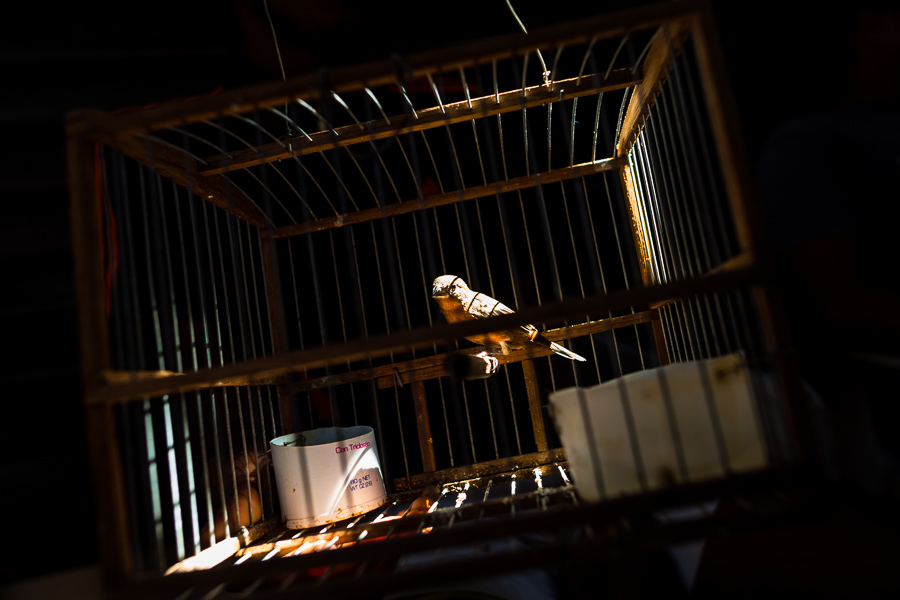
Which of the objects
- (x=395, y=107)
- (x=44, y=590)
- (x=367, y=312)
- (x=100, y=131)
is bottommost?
(x=44, y=590)

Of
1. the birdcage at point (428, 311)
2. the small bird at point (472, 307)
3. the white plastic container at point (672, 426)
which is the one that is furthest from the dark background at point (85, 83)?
the white plastic container at point (672, 426)

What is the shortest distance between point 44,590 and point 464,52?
2.23 meters

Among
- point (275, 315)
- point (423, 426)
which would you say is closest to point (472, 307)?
point (423, 426)

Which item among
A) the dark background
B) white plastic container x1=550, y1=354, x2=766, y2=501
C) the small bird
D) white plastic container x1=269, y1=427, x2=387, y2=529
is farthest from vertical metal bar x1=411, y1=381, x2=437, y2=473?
the dark background

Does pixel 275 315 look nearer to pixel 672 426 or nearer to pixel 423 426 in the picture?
pixel 423 426

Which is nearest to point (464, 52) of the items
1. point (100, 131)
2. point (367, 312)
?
point (100, 131)

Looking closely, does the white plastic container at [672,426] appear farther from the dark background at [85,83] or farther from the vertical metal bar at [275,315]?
→ the vertical metal bar at [275,315]

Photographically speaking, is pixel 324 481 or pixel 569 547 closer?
pixel 569 547

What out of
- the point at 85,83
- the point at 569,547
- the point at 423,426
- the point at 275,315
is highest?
the point at 85,83

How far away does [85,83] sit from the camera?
1951mm

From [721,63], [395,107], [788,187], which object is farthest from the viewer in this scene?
[395,107]

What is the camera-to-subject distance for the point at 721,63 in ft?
3.47

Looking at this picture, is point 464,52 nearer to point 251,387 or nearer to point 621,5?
point 621,5

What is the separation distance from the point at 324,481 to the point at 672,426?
45.4 inches
